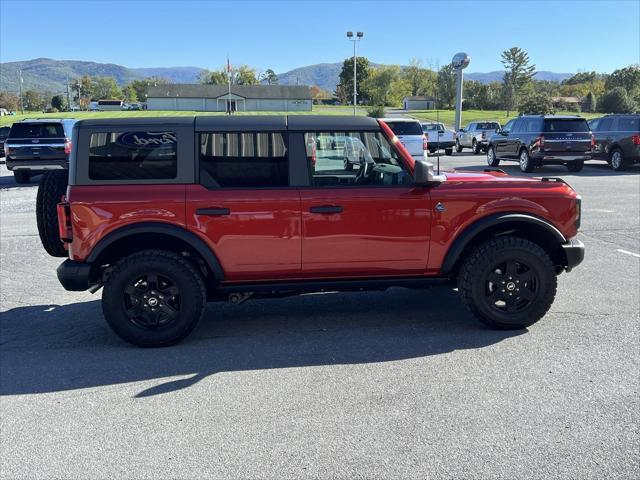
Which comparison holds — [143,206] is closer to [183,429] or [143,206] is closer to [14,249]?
[183,429]

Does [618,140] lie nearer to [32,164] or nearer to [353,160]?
[353,160]

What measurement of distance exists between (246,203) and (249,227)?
192 mm

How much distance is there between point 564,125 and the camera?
57.8 feet

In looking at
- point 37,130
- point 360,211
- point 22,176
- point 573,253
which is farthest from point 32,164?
point 573,253

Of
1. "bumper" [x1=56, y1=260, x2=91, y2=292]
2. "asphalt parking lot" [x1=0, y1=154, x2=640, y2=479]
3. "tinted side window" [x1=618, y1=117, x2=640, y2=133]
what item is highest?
"tinted side window" [x1=618, y1=117, x2=640, y2=133]

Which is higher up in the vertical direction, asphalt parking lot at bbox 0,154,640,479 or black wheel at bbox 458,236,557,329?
black wheel at bbox 458,236,557,329

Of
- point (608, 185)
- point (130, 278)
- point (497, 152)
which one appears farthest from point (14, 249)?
point (497, 152)

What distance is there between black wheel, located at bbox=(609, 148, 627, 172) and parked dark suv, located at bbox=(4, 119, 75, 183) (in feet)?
57.7

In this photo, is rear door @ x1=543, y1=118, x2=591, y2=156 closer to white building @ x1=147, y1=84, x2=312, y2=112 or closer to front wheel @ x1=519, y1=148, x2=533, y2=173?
front wheel @ x1=519, y1=148, x2=533, y2=173

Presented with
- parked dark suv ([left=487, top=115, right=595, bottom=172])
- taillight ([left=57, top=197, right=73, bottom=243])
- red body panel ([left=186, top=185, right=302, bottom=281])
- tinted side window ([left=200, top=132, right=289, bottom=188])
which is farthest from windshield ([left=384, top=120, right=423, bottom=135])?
taillight ([left=57, top=197, right=73, bottom=243])

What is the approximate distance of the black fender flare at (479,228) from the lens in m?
4.64

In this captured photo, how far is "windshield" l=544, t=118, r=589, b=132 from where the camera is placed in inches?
691

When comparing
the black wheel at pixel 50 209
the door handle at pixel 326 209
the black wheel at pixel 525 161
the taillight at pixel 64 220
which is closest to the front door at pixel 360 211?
the door handle at pixel 326 209

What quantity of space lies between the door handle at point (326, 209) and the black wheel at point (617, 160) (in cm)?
1762
